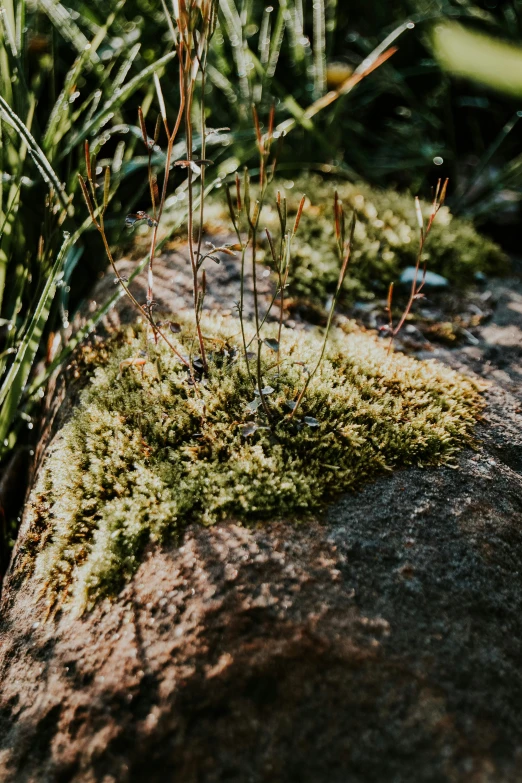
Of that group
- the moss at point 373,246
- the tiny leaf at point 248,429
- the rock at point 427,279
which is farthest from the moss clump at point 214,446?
the rock at point 427,279

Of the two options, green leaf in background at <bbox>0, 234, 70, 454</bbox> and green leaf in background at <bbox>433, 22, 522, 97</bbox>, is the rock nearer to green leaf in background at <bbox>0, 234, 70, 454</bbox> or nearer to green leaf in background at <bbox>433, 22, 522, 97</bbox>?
green leaf in background at <bbox>0, 234, 70, 454</bbox>

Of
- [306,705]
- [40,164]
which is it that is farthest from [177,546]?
[40,164]

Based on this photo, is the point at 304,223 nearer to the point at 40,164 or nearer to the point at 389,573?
the point at 40,164

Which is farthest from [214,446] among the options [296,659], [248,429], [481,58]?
[481,58]

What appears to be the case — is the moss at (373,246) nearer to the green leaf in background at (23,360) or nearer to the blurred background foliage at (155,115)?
the blurred background foliage at (155,115)

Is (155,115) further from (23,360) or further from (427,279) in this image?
(23,360)

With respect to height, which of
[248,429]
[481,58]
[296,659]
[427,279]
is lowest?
[296,659]

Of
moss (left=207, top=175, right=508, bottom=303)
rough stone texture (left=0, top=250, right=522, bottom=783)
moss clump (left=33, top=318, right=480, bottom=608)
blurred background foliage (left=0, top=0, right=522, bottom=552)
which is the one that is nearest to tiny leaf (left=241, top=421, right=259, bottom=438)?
moss clump (left=33, top=318, right=480, bottom=608)
